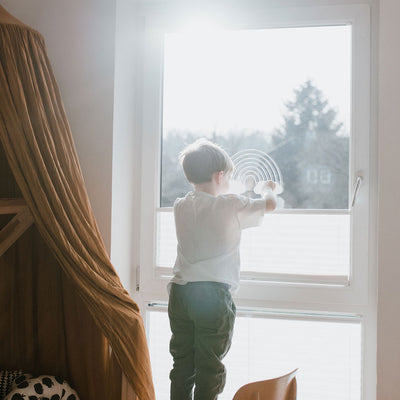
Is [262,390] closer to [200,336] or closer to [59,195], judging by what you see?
[200,336]

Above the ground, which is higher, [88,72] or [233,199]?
[88,72]

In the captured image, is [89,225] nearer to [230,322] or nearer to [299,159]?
[230,322]

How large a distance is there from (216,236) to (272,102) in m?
0.67

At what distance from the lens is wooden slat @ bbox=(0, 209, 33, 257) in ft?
5.42

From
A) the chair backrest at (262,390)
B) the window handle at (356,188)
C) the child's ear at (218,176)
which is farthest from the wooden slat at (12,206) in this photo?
the window handle at (356,188)

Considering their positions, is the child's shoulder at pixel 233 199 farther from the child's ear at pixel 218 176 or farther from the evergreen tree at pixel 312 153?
the evergreen tree at pixel 312 153

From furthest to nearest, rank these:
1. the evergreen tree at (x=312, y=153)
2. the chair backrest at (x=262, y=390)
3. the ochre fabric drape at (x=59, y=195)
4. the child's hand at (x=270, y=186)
Result: the evergreen tree at (x=312, y=153) < the child's hand at (x=270, y=186) < the ochre fabric drape at (x=59, y=195) < the chair backrest at (x=262, y=390)

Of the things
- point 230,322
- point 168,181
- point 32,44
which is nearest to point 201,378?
point 230,322

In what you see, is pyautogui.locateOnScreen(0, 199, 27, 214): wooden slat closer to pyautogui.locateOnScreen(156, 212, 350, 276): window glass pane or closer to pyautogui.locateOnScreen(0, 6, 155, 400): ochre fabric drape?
pyautogui.locateOnScreen(0, 6, 155, 400): ochre fabric drape

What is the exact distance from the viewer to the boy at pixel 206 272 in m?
1.58

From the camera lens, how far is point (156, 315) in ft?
6.82

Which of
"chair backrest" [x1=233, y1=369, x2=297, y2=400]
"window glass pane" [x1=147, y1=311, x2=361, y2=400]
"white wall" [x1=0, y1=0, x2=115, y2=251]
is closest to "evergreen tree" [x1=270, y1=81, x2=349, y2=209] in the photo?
"window glass pane" [x1=147, y1=311, x2=361, y2=400]

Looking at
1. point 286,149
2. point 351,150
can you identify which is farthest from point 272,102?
point 351,150

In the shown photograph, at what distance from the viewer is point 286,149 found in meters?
1.92
